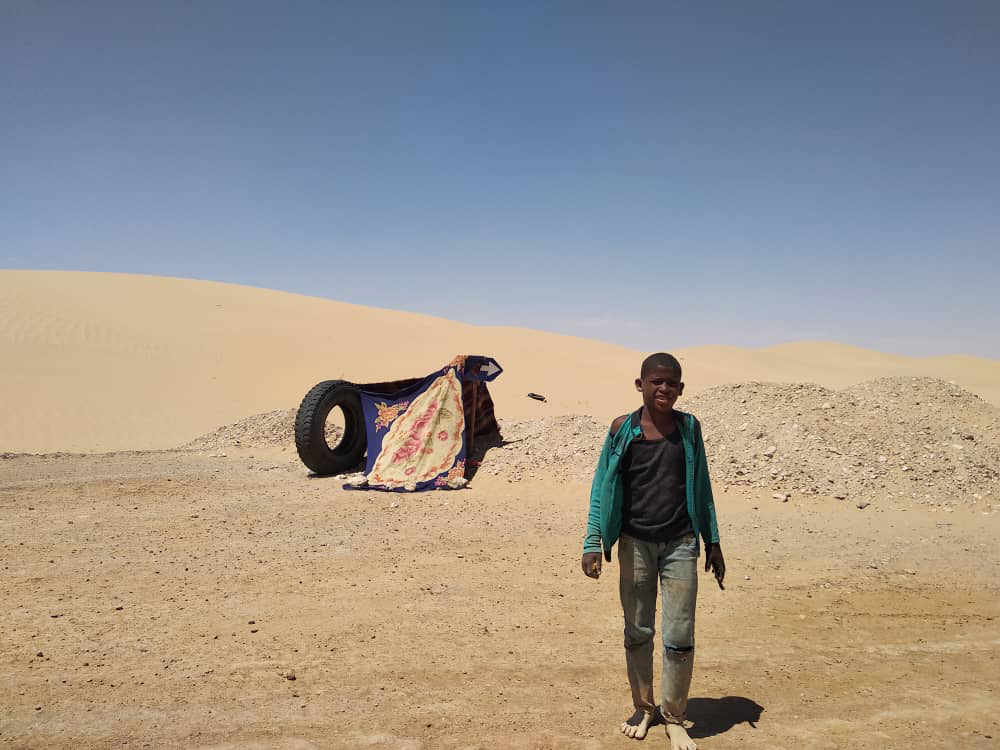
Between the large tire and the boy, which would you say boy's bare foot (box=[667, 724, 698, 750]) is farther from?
the large tire

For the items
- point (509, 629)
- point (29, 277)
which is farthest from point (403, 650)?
point (29, 277)

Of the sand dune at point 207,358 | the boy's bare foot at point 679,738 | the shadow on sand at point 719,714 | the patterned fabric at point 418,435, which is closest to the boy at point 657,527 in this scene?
the boy's bare foot at point 679,738

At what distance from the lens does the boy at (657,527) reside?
3709 millimetres

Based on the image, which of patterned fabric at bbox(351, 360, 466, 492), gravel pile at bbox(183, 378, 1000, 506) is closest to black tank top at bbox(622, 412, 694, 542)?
gravel pile at bbox(183, 378, 1000, 506)

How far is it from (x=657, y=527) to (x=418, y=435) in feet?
27.7

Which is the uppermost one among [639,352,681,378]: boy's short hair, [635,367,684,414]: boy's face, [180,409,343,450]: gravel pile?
[639,352,681,378]: boy's short hair

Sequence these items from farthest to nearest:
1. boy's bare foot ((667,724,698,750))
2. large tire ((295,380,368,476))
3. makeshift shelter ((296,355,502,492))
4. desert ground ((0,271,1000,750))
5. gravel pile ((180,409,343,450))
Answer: gravel pile ((180,409,343,450)) → large tire ((295,380,368,476)) → makeshift shelter ((296,355,502,492)) → desert ground ((0,271,1000,750)) → boy's bare foot ((667,724,698,750))

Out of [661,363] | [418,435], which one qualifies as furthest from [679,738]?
[418,435]

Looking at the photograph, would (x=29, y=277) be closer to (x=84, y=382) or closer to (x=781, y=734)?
(x=84, y=382)

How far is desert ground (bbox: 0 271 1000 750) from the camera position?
404 centimetres

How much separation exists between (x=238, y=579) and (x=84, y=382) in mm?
21529

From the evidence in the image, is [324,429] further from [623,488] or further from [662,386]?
[662,386]

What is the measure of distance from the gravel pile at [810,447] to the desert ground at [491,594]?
0.06 metres

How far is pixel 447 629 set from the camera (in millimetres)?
5469
